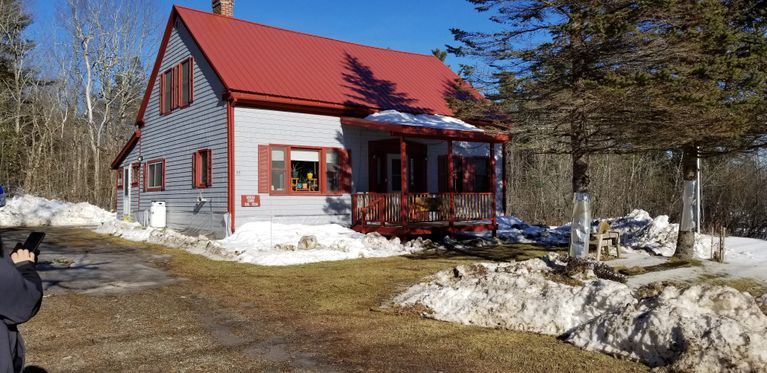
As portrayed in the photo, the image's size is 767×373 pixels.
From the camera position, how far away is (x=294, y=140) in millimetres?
17031

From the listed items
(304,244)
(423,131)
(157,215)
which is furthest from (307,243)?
(157,215)

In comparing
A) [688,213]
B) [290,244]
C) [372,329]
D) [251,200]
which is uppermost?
[251,200]

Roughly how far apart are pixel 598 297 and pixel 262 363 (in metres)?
3.93

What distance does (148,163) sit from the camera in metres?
22.0

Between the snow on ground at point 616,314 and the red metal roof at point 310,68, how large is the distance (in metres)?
10.3

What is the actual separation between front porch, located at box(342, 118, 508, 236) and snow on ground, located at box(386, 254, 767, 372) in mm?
7639

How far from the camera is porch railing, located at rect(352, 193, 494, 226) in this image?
16625mm

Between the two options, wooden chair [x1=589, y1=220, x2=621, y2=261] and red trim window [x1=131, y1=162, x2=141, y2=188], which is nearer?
wooden chair [x1=589, y1=220, x2=621, y2=261]

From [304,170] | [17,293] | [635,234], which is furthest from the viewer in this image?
[635,234]

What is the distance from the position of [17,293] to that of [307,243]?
11676mm

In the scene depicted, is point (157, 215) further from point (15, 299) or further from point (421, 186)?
point (15, 299)

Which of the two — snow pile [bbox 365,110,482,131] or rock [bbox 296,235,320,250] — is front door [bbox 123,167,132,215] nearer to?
snow pile [bbox 365,110,482,131]

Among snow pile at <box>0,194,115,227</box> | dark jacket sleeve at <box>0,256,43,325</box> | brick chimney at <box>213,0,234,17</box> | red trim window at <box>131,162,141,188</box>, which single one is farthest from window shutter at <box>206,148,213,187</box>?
dark jacket sleeve at <box>0,256,43,325</box>

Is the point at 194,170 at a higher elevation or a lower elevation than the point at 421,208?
higher
